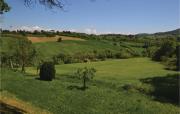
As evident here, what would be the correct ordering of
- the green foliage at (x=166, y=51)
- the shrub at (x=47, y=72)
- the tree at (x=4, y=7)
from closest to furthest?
the tree at (x=4, y=7) → the shrub at (x=47, y=72) → the green foliage at (x=166, y=51)

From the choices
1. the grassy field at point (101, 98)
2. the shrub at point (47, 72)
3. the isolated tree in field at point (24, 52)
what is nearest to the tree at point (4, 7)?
the grassy field at point (101, 98)

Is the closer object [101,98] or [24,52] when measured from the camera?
[101,98]

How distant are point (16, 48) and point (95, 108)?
46.0m

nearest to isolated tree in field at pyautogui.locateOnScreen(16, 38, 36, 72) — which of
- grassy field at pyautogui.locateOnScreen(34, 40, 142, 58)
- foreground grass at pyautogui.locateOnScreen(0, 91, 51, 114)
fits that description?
grassy field at pyautogui.locateOnScreen(34, 40, 142, 58)

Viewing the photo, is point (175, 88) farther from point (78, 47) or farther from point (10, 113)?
point (78, 47)

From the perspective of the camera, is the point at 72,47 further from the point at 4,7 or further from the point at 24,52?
the point at 4,7

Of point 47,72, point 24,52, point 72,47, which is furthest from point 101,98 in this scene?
point 72,47

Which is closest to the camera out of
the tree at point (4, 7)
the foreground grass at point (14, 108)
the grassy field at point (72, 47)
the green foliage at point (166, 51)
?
the foreground grass at point (14, 108)

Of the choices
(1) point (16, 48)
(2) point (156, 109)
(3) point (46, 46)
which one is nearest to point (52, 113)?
(2) point (156, 109)

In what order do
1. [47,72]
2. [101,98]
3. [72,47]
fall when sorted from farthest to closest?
[72,47]
[47,72]
[101,98]

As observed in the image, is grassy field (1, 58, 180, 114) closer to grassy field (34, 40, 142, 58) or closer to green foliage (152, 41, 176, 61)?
green foliage (152, 41, 176, 61)

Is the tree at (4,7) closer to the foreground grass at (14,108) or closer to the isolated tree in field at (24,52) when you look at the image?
the foreground grass at (14,108)

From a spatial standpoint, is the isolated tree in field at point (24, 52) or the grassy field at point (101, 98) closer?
the grassy field at point (101, 98)

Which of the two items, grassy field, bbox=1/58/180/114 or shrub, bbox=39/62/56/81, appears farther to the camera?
shrub, bbox=39/62/56/81
